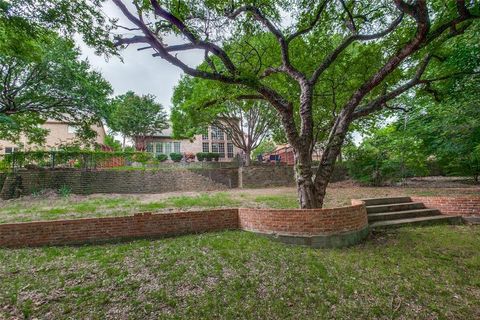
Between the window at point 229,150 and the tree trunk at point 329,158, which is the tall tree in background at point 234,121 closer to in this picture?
the window at point 229,150

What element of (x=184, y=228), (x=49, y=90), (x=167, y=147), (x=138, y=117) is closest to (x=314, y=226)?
(x=184, y=228)

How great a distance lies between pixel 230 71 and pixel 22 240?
17.7 feet

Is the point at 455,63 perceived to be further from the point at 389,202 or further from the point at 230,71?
the point at 230,71

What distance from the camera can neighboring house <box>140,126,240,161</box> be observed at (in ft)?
84.3

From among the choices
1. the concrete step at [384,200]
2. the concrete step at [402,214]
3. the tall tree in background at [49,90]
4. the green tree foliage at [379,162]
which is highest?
the tall tree in background at [49,90]

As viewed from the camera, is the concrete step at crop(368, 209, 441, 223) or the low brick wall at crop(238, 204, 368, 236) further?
the concrete step at crop(368, 209, 441, 223)

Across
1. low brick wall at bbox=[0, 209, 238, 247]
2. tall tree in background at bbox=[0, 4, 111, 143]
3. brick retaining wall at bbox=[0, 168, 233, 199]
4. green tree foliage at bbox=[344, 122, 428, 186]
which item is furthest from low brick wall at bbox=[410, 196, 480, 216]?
tall tree in background at bbox=[0, 4, 111, 143]

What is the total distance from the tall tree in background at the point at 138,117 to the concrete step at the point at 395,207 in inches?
861

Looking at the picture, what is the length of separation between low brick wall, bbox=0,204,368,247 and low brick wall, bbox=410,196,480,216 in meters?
3.02

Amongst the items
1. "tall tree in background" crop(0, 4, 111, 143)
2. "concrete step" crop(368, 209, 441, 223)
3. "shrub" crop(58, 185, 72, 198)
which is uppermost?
"tall tree in background" crop(0, 4, 111, 143)

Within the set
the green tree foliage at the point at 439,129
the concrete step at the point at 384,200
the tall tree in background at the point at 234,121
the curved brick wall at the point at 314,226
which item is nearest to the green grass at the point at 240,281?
the curved brick wall at the point at 314,226

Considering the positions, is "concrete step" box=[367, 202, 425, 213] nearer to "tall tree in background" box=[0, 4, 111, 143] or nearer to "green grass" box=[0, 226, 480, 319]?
"green grass" box=[0, 226, 480, 319]

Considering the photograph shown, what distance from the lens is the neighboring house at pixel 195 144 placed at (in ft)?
84.3

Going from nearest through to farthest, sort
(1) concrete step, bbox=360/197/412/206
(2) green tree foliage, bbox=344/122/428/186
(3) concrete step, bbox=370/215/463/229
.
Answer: (3) concrete step, bbox=370/215/463/229, (1) concrete step, bbox=360/197/412/206, (2) green tree foliage, bbox=344/122/428/186
